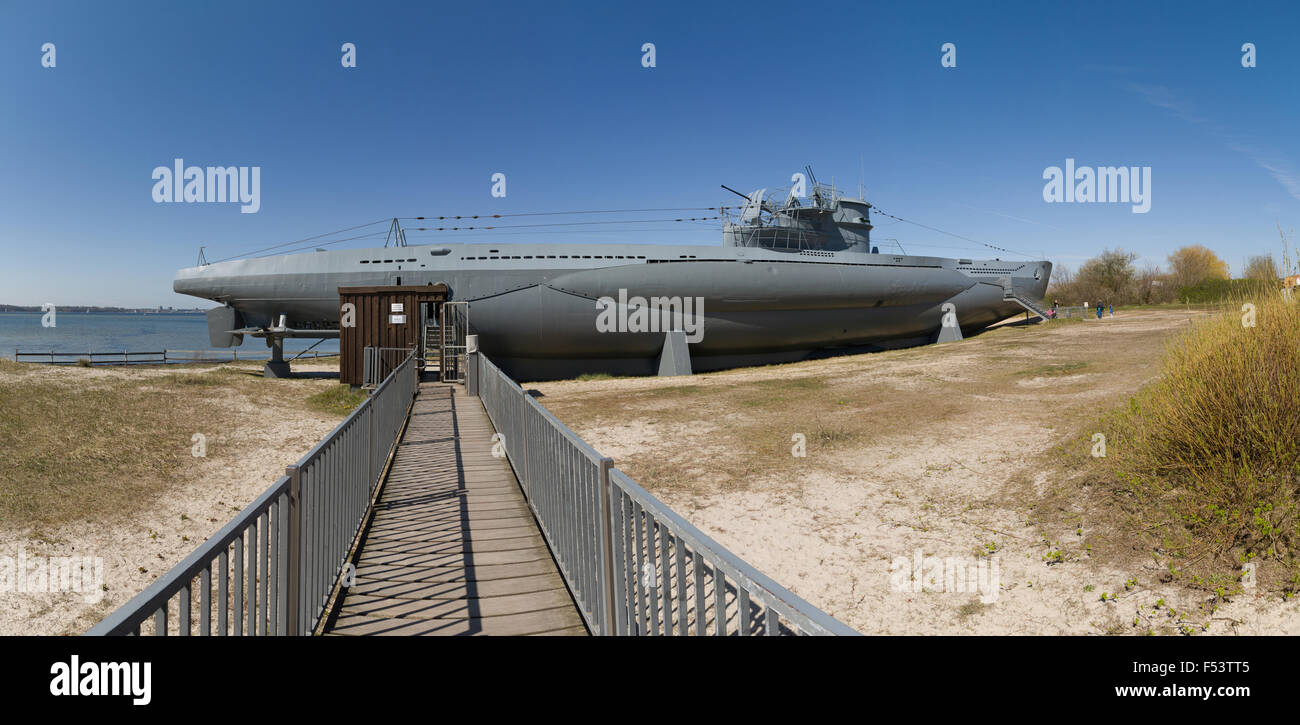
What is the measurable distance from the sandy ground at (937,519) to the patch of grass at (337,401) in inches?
266

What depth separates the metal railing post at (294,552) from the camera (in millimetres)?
3588

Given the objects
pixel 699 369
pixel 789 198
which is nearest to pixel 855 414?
pixel 699 369

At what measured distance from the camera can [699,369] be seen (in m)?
30.1

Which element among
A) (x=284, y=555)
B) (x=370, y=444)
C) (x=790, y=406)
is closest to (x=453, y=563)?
(x=284, y=555)

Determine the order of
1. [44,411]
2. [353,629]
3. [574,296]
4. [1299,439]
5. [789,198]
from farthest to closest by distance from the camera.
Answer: [789,198], [574,296], [44,411], [1299,439], [353,629]

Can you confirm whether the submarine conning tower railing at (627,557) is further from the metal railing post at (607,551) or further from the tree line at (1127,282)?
the tree line at (1127,282)

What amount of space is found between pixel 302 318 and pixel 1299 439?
30.2 m

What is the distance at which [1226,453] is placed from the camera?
6797 millimetres

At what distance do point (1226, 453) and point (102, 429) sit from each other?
20950 mm

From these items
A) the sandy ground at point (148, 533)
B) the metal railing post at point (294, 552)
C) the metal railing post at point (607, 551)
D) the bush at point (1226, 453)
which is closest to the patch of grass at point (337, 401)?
the sandy ground at point (148, 533)

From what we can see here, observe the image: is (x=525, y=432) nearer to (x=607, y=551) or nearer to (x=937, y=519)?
(x=607, y=551)

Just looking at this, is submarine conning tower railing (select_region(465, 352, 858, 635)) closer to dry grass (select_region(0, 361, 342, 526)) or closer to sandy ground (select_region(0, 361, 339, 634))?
sandy ground (select_region(0, 361, 339, 634))
